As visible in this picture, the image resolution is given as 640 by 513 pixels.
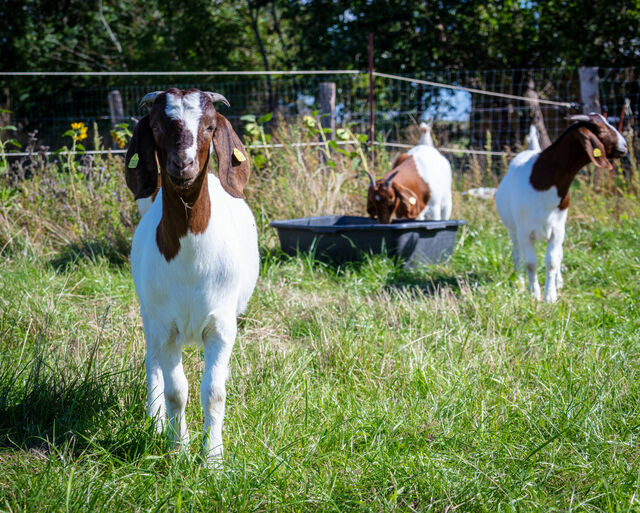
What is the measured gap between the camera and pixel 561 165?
4.56m

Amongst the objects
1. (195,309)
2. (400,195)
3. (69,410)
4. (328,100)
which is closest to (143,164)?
(195,309)

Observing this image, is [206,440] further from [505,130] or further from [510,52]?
[510,52]

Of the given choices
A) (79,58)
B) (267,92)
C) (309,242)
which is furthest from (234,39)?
(309,242)

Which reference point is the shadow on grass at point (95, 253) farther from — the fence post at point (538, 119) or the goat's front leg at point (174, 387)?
the fence post at point (538, 119)

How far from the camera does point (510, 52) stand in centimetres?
1499

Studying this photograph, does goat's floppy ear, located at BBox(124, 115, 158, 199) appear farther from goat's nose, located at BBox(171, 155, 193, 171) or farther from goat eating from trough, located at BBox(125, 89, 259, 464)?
goat's nose, located at BBox(171, 155, 193, 171)

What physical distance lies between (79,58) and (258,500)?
20.0 metres

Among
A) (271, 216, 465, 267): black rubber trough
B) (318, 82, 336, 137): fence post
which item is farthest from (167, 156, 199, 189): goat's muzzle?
(318, 82, 336, 137): fence post

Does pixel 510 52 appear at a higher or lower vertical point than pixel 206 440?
higher

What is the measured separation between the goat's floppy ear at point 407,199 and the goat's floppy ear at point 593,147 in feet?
6.66

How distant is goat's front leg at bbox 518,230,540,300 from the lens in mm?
4652

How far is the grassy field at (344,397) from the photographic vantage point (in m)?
2.03

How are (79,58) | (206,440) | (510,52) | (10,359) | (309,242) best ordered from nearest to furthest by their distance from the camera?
(206,440) < (10,359) < (309,242) < (510,52) < (79,58)

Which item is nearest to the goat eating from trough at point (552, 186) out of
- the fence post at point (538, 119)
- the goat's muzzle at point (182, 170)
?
the goat's muzzle at point (182, 170)
